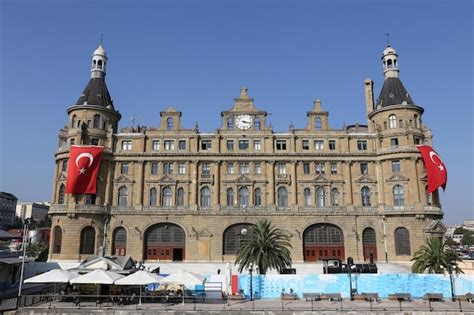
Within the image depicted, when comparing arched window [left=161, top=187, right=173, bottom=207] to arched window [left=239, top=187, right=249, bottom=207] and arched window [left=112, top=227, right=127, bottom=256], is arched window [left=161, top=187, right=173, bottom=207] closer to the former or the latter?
arched window [left=112, top=227, right=127, bottom=256]

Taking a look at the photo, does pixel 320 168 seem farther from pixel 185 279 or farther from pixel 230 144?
pixel 185 279

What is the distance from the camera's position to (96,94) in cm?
6206

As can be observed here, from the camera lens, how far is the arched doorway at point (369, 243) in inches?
2227

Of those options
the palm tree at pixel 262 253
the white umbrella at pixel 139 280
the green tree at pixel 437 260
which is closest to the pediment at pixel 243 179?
the palm tree at pixel 262 253

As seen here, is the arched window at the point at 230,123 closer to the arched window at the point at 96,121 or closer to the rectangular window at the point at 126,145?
the rectangular window at the point at 126,145

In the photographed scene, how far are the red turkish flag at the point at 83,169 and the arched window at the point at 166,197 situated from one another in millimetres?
10336

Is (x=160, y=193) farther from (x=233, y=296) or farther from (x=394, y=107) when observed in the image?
(x=394, y=107)

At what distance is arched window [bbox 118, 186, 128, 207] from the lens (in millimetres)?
59031

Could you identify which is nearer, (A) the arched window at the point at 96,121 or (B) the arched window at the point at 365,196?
(B) the arched window at the point at 365,196

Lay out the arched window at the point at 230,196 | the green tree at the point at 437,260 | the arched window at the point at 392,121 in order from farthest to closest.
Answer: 1. the arched window at the point at 392,121
2. the arched window at the point at 230,196
3. the green tree at the point at 437,260

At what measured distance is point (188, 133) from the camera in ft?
200

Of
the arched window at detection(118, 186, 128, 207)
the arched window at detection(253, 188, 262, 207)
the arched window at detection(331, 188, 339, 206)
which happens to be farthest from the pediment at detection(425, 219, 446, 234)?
the arched window at detection(118, 186, 128, 207)

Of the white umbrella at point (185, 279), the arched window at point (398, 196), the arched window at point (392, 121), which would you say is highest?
the arched window at point (392, 121)

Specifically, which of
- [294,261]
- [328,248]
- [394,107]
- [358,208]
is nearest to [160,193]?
[294,261]
